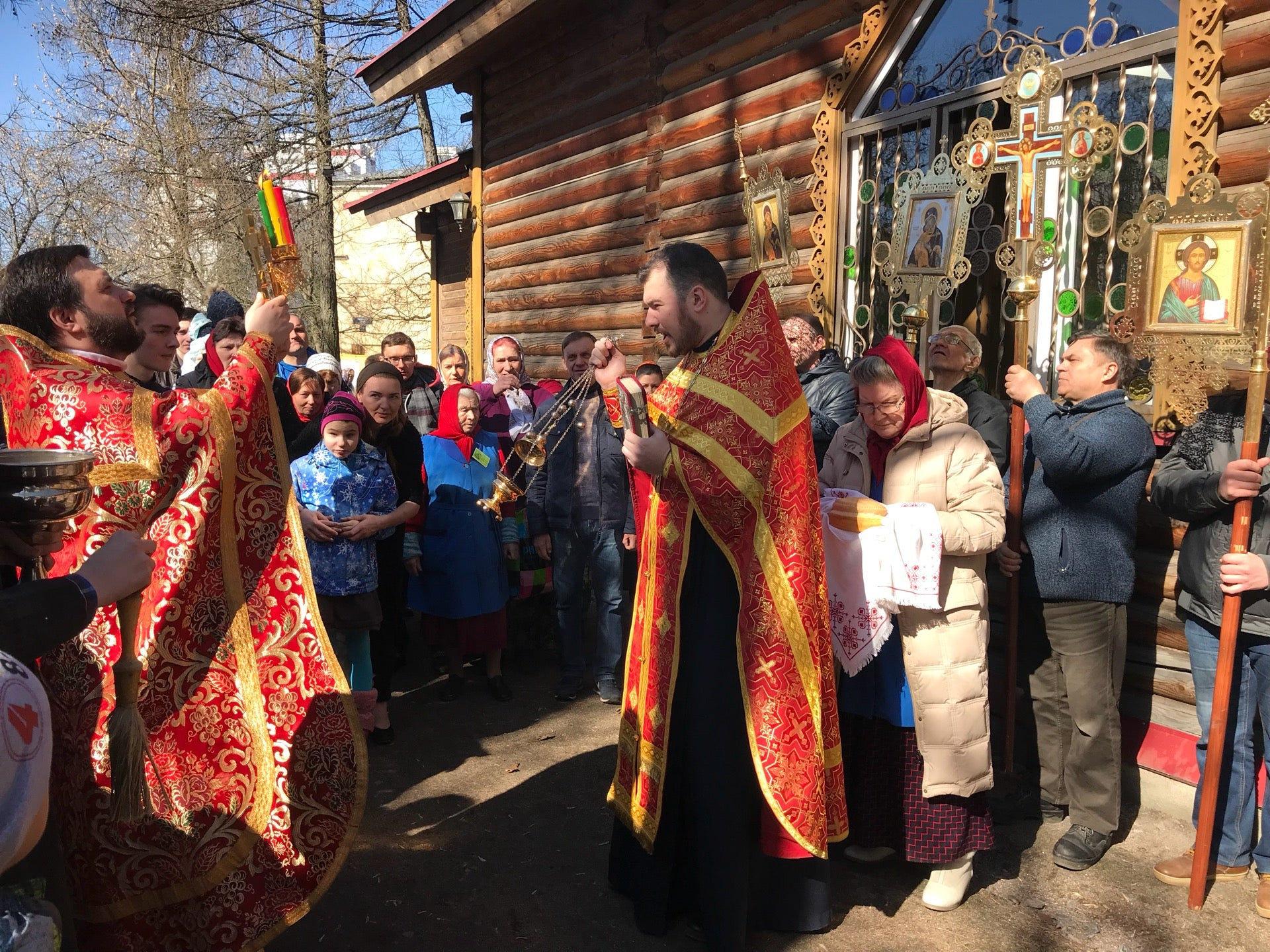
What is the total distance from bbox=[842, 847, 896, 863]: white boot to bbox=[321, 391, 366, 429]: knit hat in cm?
293

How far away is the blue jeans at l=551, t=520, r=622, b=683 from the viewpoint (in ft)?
18.7

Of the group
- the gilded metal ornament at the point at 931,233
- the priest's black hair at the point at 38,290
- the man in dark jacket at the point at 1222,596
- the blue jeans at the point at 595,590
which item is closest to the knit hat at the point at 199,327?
the blue jeans at the point at 595,590

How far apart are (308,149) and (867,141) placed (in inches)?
595

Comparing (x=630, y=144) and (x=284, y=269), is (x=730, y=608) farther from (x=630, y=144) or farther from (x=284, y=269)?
(x=630, y=144)

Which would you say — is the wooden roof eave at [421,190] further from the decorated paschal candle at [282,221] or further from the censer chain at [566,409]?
the decorated paschal candle at [282,221]

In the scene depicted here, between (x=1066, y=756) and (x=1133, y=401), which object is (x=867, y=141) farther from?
(x=1066, y=756)

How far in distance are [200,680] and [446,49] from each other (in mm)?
8184

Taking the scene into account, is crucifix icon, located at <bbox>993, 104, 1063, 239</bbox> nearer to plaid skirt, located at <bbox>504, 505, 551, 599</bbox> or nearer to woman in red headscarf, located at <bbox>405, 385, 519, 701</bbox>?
woman in red headscarf, located at <bbox>405, 385, 519, 701</bbox>

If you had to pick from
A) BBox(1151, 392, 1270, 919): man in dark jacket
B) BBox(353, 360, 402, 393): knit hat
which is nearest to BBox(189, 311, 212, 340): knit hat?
BBox(353, 360, 402, 393): knit hat

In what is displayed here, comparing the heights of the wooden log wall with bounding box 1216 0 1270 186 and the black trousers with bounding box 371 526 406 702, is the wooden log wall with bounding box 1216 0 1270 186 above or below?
above

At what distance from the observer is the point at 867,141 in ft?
19.0

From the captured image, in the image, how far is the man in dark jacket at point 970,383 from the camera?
171 inches

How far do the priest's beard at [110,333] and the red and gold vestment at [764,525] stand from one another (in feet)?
4.96

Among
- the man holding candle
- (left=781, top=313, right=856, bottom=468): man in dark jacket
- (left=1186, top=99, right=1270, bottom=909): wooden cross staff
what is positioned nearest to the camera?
(left=1186, top=99, right=1270, bottom=909): wooden cross staff
